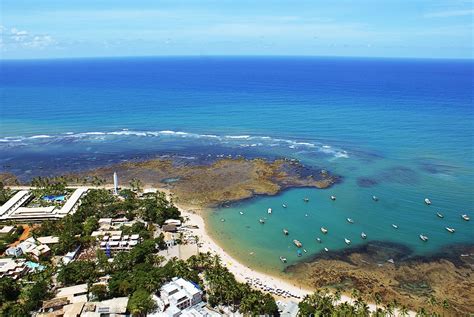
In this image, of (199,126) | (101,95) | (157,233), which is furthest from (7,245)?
(101,95)

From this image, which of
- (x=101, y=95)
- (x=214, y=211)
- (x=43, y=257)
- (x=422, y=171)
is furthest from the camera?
(x=101, y=95)

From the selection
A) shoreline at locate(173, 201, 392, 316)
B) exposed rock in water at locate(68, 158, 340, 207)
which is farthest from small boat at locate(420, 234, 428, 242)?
exposed rock in water at locate(68, 158, 340, 207)

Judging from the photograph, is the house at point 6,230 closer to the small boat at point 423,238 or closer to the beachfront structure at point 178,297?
the beachfront structure at point 178,297

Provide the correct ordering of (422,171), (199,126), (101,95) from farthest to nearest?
(101,95) < (199,126) < (422,171)

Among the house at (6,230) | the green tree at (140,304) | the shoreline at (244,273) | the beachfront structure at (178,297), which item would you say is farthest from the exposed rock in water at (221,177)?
the green tree at (140,304)

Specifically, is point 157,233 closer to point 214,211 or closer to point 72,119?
point 214,211
